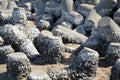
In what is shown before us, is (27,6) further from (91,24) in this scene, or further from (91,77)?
(91,77)

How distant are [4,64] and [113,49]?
1574mm

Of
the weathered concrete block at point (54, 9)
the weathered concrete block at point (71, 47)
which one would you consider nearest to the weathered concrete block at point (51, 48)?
the weathered concrete block at point (71, 47)

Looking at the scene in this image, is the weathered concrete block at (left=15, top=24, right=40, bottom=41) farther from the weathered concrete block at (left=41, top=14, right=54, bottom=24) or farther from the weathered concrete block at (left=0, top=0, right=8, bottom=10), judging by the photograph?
the weathered concrete block at (left=0, top=0, right=8, bottom=10)

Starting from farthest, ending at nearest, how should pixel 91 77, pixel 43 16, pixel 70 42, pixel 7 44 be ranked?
pixel 43 16, pixel 70 42, pixel 7 44, pixel 91 77

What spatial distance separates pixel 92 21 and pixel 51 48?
174cm

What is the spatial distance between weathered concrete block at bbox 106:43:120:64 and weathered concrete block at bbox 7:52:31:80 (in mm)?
1197

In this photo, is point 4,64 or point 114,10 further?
point 114,10

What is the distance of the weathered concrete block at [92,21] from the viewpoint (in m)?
6.86

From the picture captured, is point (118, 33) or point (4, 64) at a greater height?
point (118, 33)

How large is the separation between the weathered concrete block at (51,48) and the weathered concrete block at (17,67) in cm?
57

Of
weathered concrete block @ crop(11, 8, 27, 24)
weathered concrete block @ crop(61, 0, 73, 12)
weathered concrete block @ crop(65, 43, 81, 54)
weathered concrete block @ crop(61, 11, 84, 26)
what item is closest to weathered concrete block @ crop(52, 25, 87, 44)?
weathered concrete block @ crop(65, 43, 81, 54)

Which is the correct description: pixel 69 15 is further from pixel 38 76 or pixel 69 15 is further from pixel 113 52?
pixel 38 76

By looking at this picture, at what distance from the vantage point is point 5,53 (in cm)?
544

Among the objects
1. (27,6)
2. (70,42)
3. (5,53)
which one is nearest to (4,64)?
(5,53)
